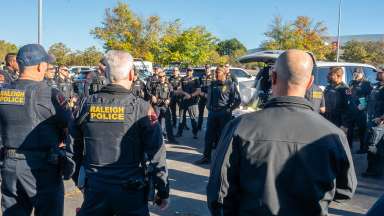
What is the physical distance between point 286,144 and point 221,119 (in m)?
5.93

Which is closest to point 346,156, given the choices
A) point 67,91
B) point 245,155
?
point 245,155

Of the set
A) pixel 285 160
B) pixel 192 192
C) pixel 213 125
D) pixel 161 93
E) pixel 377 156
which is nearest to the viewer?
pixel 285 160

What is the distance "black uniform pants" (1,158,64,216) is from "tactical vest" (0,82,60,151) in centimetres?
15

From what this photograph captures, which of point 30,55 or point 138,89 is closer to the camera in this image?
point 30,55

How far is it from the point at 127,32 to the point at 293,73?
40448 millimetres

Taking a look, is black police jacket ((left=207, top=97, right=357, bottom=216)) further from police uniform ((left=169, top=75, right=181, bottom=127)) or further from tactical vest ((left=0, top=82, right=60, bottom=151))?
police uniform ((left=169, top=75, right=181, bottom=127))

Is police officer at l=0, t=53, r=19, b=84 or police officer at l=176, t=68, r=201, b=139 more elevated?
police officer at l=0, t=53, r=19, b=84

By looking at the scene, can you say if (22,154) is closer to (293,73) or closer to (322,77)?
(293,73)

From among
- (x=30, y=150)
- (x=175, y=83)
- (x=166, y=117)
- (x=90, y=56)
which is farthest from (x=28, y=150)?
(x=90, y=56)

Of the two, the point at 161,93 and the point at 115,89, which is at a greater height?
the point at 115,89

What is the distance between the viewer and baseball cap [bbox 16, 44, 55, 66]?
3.54m

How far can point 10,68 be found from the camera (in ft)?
26.5

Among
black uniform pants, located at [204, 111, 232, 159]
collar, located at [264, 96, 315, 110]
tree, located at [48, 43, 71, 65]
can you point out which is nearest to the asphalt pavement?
black uniform pants, located at [204, 111, 232, 159]

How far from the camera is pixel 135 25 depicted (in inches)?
1642
